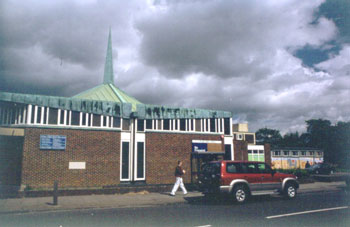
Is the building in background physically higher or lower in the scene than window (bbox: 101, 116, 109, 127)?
lower

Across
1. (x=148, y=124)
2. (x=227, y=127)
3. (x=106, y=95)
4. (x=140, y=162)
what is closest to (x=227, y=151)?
(x=227, y=127)

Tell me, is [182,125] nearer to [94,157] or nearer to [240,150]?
[240,150]

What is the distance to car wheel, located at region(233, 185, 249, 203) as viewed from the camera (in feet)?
37.2

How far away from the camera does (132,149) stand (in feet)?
62.2

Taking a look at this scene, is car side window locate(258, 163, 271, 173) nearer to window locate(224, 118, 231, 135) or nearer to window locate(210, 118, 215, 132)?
Result: window locate(210, 118, 215, 132)

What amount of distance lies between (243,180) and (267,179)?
1.37 metres

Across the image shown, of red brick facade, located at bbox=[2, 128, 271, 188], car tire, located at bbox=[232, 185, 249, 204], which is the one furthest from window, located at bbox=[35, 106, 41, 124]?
car tire, located at bbox=[232, 185, 249, 204]

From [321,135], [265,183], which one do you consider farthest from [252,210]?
[321,135]

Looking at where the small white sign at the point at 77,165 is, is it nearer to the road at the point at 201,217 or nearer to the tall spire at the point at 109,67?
the road at the point at 201,217

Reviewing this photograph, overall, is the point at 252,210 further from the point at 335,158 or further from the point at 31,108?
the point at 335,158

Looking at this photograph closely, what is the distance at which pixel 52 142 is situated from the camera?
1625 centimetres

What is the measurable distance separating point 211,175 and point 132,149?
840 cm

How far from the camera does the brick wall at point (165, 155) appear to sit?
19.2 metres

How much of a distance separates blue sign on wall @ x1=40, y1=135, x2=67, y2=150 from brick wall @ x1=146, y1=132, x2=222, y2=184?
5558mm
